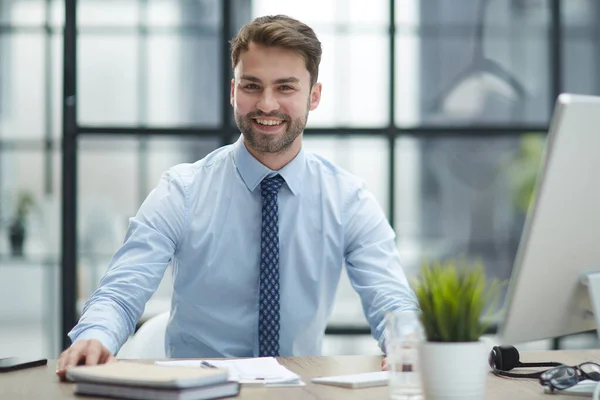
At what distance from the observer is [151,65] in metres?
3.82

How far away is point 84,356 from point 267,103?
95cm

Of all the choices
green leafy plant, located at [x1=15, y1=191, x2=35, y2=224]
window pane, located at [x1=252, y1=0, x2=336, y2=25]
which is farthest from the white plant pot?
green leafy plant, located at [x1=15, y1=191, x2=35, y2=224]

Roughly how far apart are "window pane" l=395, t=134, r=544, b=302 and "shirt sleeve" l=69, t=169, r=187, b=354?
1.58 m

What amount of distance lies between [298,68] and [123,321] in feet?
2.92

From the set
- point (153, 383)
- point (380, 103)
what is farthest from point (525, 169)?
point (153, 383)

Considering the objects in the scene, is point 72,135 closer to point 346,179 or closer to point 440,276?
point 346,179

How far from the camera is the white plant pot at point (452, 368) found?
4.36 feet

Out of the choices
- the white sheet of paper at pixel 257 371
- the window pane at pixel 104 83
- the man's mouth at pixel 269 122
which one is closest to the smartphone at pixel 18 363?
the white sheet of paper at pixel 257 371

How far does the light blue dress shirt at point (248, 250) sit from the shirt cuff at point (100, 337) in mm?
385

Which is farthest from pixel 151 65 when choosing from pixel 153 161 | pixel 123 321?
pixel 123 321

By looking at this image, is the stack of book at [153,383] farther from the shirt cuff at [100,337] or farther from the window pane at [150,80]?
the window pane at [150,80]

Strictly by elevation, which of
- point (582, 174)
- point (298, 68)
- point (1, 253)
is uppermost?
point (298, 68)

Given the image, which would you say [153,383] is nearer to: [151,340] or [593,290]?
[593,290]

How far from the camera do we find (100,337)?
1.88 m
